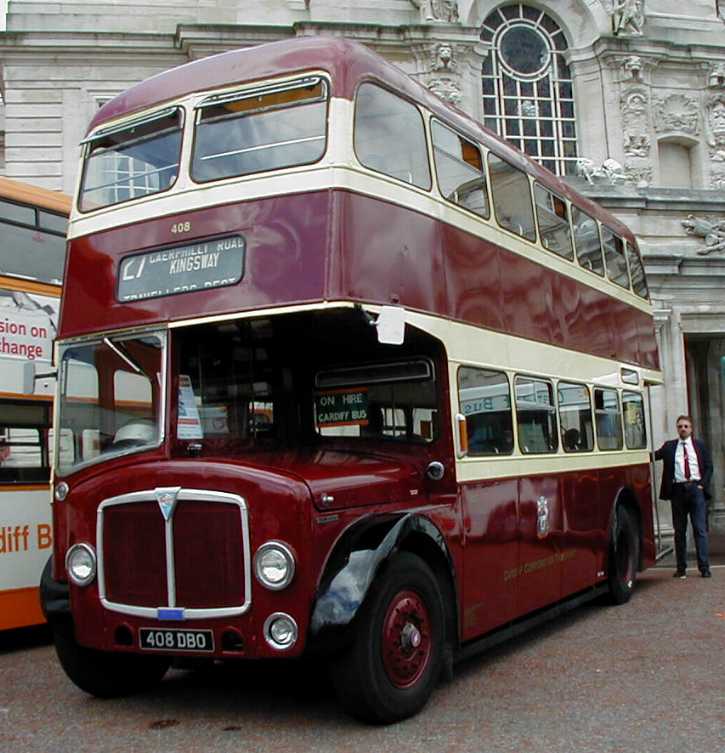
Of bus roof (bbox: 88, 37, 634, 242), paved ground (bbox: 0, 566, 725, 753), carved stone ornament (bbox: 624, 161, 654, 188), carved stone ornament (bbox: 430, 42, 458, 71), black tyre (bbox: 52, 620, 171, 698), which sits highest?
carved stone ornament (bbox: 430, 42, 458, 71)

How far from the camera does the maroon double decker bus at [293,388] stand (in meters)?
5.76

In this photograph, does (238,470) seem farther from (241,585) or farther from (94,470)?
(94,470)

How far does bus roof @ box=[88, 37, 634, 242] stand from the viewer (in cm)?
653

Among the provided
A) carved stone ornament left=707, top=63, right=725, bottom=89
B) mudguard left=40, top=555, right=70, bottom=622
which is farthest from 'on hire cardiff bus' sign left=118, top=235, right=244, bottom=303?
carved stone ornament left=707, top=63, right=725, bottom=89

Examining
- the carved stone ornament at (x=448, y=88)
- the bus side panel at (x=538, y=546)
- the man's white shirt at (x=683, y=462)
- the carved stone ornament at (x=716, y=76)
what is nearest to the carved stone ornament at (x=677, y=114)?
the carved stone ornament at (x=716, y=76)

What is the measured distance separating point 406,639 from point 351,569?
708 mm

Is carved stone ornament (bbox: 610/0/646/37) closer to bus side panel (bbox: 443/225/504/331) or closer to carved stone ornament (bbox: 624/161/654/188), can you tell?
carved stone ornament (bbox: 624/161/654/188)

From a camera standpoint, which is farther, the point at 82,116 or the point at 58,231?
the point at 82,116

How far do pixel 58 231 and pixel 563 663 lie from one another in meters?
6.51

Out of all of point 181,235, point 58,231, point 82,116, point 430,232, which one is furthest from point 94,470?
point 82,116

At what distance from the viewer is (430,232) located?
23.0ft

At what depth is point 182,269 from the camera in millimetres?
6453

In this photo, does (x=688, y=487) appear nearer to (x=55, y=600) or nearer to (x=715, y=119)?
(x=55, y=600)

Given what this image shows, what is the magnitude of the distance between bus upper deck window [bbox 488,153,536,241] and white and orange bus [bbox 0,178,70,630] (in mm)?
4293
